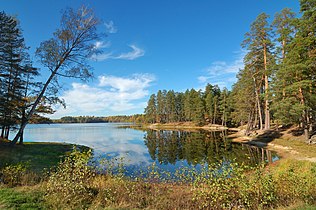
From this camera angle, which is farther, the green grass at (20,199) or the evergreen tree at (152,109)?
the evergreen tree at (152,109)

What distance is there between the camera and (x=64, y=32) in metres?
11.7

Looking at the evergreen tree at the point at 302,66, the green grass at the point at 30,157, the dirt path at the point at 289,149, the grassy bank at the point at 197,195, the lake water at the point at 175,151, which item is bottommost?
the lake water at the point at 175,151

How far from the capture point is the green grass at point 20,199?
4279mm

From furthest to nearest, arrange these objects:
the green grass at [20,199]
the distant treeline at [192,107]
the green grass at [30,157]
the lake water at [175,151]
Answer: the distant treeline at [192,107] < the lake water at [175,151] < the green grass at [30,157] < the green grass at [20,199]

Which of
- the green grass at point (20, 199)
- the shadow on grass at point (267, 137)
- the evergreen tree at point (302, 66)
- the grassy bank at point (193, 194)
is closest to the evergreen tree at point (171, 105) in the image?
the shadow on grass at point (267, 137)

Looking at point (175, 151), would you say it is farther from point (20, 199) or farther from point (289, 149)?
point (20, 199)

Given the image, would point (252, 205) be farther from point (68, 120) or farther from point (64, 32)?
point (68, 120)

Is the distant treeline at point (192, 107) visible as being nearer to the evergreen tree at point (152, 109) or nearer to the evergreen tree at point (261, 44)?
the evergreen tree at point (152, 109)

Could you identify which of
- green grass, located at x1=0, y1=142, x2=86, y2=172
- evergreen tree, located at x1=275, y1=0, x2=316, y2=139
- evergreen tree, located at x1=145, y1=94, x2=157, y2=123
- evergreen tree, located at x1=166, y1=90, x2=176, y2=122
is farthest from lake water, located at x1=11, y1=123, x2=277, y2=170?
evergreen tree, located at x1=145, y1=94, x2=157, y2=123

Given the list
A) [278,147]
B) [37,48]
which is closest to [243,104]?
[278,147]

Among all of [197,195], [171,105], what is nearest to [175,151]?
[197,195]

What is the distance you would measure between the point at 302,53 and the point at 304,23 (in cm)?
271

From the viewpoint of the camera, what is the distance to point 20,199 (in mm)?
4625

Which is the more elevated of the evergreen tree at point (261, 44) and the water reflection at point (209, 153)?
the evergreen tree at point (261, 44)
